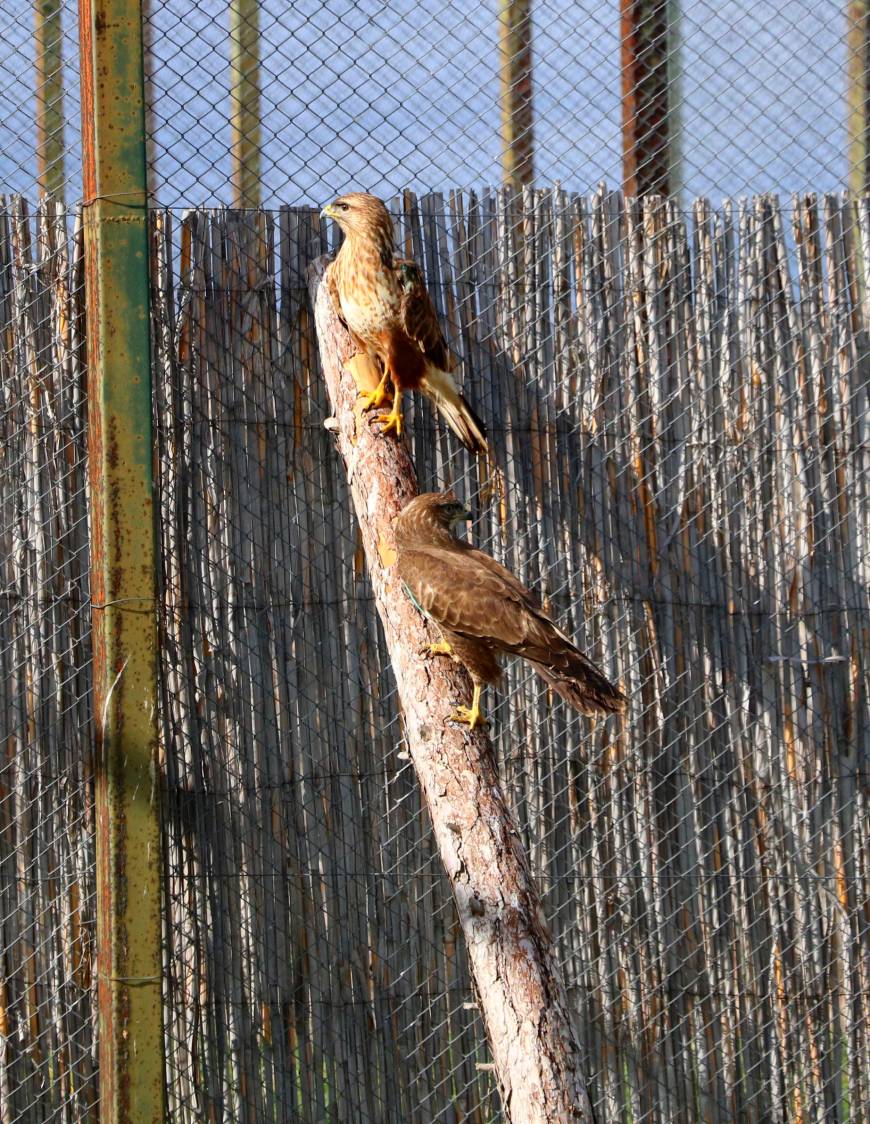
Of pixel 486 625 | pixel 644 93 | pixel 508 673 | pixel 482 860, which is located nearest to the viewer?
pixel 482 860

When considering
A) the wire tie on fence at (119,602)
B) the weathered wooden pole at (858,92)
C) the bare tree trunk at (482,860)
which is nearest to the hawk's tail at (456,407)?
the bare tree trunk at (482,860)

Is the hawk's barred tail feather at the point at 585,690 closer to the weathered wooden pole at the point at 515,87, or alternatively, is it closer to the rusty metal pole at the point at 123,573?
the rusty metal pole at the point at 123,573

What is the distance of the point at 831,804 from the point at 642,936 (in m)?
0.70

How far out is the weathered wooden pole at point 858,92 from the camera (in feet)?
14.2

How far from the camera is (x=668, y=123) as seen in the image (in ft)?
13.9

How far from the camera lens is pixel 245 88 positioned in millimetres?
4113

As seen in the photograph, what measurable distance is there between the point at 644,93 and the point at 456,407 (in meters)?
1.35

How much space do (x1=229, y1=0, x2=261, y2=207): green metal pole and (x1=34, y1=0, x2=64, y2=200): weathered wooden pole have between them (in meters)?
0.49

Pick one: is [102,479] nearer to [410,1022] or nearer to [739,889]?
[410,1022]

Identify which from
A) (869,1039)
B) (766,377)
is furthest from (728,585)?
(869,1039)

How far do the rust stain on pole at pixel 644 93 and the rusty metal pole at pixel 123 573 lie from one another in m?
1.80

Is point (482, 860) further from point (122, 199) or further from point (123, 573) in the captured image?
point (122, 199)

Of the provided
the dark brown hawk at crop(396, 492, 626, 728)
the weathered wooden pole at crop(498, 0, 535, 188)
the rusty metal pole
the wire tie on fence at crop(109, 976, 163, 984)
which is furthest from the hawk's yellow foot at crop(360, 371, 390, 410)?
the wire tie on fence at crop(109, 976, 163, 984)

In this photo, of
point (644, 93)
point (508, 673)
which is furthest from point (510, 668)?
point (644, 93)
